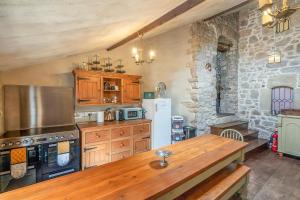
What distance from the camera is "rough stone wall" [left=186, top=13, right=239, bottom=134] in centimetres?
424

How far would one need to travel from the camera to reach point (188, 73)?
4379 millimetres

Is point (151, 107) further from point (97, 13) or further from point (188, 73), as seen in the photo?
point (97, 13)

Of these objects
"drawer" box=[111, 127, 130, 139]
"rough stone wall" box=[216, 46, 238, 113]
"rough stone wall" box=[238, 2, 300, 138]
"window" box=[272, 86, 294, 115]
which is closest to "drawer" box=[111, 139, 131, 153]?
"drawer" box=[111, 127, 130, 139]

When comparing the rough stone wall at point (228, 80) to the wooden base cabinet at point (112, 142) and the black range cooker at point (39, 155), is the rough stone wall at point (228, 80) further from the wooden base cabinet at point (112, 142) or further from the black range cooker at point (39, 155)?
the black range cooker at point (39, 155)

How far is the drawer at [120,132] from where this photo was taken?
11.7 feet

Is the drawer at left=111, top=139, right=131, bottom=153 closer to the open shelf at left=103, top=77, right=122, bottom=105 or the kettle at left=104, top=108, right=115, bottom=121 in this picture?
the kettle at left=104, top=108, right=115, bottom=121

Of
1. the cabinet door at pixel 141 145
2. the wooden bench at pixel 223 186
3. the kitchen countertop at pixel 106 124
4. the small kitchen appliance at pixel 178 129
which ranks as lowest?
the cabinet door at pixel 141 145

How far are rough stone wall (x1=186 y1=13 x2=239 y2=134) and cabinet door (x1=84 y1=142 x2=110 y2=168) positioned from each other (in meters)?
2.22

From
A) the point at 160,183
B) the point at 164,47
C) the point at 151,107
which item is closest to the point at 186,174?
the point at 160,183

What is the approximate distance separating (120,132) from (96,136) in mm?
522

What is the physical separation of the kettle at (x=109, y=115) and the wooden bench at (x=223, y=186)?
104 inches

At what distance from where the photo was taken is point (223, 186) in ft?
6.29

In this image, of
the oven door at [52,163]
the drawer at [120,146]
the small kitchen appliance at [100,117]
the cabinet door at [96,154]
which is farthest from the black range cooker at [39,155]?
the small kitchen appliance at [100,117]

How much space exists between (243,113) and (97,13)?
5355 millimetres
